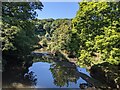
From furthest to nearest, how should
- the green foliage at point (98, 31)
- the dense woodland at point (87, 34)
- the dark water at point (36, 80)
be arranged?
1. the dark water at point (36, 80)
2. the dense woodland at point (87, 34)
3. the green foliage at point (98, 31)

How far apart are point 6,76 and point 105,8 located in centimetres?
809

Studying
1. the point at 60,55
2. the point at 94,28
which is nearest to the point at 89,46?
the point at 94,28

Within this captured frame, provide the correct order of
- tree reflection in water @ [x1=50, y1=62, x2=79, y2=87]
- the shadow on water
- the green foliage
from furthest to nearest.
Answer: tree reflection in water @ [x1=50, y1=62, x2=79, y2=87] < the shadow on water < the green foliage

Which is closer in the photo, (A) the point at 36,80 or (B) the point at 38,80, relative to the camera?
(A) the point at 36,80

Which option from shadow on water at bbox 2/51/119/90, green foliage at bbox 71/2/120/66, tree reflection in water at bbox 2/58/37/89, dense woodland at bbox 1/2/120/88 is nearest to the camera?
green foliage at bbox 71/2/120/66

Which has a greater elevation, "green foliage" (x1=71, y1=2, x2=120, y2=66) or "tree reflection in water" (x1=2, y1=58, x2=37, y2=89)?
"green foliage" (x1=71, y1=2, x2=120, y2=66)

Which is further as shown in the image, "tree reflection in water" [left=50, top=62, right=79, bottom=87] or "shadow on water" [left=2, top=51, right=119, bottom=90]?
"tree reflection in water" [left=50, top=62, right=79, bottom=87]

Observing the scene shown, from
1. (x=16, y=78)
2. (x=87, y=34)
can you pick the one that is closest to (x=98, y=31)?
(x=87, y=34)

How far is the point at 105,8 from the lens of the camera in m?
17.0

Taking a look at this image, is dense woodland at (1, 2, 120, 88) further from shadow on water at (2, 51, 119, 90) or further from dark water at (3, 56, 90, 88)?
dark water at (3, 56, 90, 88)

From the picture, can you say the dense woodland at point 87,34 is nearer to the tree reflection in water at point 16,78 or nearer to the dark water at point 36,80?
the tree reflection in water at point 16,78

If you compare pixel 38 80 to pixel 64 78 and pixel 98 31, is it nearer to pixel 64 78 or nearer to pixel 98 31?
pixel 64 78

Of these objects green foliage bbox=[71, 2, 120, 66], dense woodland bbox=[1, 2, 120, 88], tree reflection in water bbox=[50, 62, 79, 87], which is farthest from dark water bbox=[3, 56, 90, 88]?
green foliage bbox=[71, 2, 120, 66]

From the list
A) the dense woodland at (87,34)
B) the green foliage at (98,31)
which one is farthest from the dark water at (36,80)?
the green foliage at (98,31)
